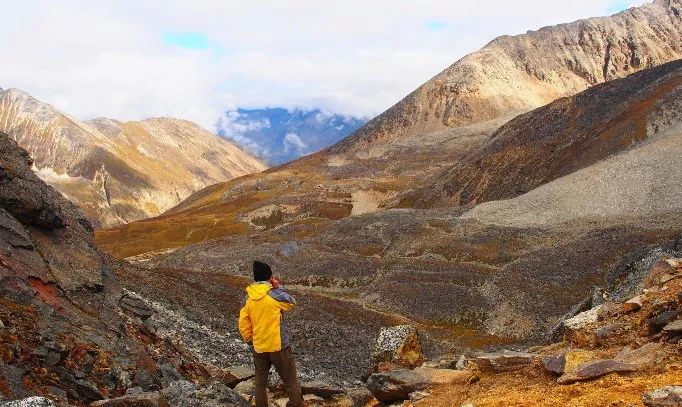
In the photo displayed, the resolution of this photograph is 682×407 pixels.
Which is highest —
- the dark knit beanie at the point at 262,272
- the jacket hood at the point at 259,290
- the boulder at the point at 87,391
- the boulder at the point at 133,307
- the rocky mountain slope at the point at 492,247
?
the dark knit beanie at the point at 262,272

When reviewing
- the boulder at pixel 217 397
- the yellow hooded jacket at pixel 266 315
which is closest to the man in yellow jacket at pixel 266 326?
the yellow hooded jacket at pixel 266 315

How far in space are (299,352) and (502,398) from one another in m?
22.1

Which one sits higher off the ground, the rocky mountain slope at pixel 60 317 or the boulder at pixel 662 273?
the rocky mountain slope at pixel 60 317

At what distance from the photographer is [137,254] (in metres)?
108

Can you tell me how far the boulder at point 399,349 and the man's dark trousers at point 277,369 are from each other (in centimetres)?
737

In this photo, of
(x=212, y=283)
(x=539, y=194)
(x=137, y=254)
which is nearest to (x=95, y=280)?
(x=212, y=283)

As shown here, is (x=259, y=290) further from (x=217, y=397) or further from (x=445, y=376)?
(x=445, y=376)

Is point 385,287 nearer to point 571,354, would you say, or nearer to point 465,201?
point 571,354

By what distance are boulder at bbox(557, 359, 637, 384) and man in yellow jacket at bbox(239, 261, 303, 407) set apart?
22.8 feet

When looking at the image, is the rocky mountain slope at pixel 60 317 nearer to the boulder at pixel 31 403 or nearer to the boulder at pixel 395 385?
the boulder at pixel 31 403

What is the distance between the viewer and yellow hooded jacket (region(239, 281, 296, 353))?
51.4 ft

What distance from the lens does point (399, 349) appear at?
2370 centimetres

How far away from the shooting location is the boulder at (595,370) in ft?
46.9

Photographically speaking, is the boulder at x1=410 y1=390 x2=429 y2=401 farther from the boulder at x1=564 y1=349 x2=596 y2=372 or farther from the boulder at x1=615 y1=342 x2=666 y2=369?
the boulder at x1=615 y1=342 x2=666 y2=369
